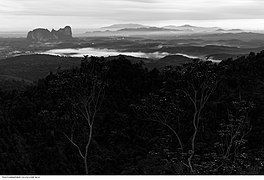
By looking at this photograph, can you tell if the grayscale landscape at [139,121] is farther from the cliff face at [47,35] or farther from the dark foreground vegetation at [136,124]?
the cliff face at [47,35]

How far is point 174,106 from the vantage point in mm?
11234

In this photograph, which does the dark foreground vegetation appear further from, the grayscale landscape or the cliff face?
the cliff face

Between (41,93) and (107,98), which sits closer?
(107,98)

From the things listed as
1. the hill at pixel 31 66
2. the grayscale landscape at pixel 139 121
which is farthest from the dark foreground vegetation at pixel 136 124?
the hill at pixel 31 66

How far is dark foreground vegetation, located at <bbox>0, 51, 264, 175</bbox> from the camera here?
9.96 metres

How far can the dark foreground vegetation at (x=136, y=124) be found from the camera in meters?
9.96

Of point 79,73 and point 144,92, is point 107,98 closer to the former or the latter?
point 144,92

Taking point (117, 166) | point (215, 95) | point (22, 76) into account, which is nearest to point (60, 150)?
point (117, 166)

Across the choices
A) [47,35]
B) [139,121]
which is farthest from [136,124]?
[47,35]

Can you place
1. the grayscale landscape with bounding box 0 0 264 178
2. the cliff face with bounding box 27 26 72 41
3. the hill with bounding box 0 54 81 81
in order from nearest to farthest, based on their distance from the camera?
the grayscale landscape with bounding box 0 0 264 178 < the cliff face with bounding box 27 26 72 41 < the hill with bounding box 0 54 81 81

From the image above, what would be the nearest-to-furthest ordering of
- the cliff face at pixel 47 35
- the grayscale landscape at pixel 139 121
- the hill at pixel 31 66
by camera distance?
1. the grayscale landscape at pixel 139 121
2. the cliff face at pixel 47 35
3. the hill at pixel 31 66

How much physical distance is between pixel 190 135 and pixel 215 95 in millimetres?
4608

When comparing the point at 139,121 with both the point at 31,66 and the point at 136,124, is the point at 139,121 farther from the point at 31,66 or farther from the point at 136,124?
the point at 31,66

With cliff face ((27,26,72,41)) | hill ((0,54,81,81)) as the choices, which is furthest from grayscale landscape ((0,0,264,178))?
hill ((0,54,81,81))
